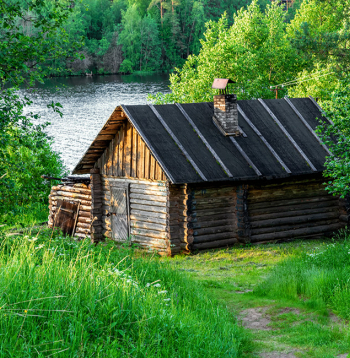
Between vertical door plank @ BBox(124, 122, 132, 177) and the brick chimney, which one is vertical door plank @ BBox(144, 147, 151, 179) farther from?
the brick chimney

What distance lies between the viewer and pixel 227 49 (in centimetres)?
3806

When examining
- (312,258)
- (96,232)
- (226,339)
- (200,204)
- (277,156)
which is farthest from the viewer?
(96,232)

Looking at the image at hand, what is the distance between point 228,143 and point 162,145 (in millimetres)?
2550

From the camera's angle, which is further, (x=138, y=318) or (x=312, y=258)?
Answer: (x=312, y=258)

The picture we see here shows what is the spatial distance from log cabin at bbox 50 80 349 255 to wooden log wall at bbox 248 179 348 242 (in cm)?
4

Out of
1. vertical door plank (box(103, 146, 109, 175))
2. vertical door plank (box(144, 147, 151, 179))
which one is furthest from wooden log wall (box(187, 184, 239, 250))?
vertical door plank (box(103, 146, 109, 175))

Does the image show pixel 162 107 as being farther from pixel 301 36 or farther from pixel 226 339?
pixel 226 339

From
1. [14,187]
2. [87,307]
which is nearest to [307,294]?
[87,307]

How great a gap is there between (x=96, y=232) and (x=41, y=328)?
13588 millimetres

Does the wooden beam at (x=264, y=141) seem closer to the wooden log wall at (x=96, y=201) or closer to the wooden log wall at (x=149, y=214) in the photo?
the wooden log wall at (x=149, y=214)

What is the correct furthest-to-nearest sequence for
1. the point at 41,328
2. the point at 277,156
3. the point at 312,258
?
1. the point at 277,156
2. the point at 312,258
3. the point at 41,328

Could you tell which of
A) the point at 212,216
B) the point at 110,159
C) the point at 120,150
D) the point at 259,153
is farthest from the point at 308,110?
the point at 110,159

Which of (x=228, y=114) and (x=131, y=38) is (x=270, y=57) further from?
(x=131, y=38)

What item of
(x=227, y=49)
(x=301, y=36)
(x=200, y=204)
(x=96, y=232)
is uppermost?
(x=227, y=49)
